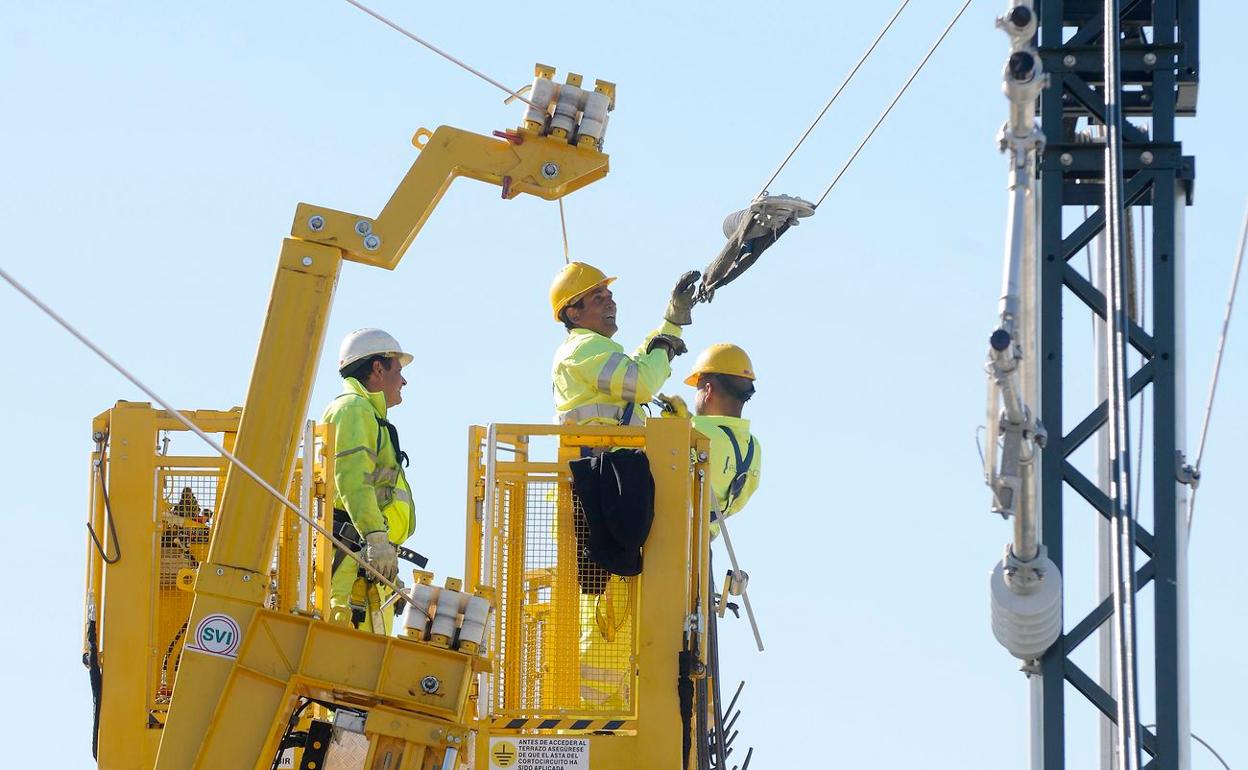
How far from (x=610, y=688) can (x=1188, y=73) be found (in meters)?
4.29

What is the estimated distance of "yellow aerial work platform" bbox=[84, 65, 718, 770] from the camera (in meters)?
11.1

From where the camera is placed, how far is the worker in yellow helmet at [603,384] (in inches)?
484

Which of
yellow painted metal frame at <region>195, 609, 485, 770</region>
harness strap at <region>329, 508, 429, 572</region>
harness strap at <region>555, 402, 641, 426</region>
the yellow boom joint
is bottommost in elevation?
yellow painted metal frame at <region>195, 609, 485, 770</region>

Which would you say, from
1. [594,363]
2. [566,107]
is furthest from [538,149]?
[594,363]

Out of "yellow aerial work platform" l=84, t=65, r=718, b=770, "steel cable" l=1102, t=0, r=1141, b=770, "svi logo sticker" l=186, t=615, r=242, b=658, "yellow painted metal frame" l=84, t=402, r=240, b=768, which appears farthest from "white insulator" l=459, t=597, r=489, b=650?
"steel cable" l=1102, t=0, r=1141, b=770

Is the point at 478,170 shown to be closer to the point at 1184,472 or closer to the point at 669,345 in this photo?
the point at 669,345

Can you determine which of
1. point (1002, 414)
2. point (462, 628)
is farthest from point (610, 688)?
point (1002, 414)

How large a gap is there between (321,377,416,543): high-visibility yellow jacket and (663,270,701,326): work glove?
1924mm

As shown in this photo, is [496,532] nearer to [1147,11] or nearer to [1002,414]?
[1002,414]

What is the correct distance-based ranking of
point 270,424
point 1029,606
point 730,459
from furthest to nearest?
point 730,459 < point 270,424 < point 1029,606

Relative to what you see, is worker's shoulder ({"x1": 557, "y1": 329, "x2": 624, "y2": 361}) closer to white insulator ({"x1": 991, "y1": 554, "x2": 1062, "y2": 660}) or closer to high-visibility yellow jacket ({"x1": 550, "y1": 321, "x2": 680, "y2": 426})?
high-visibility yellow jacket ({"x1": 550, "y1": 321, "x2": 680, "y2": 426})

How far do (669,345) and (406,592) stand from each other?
3.77 m

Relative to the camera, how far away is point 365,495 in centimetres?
1353

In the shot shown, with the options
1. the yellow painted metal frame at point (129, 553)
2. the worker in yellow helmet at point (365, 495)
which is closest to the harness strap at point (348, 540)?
the worker in yellow helmet at point (365, 495)
